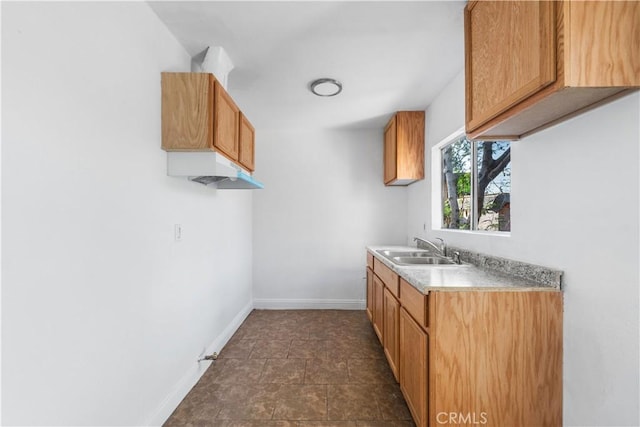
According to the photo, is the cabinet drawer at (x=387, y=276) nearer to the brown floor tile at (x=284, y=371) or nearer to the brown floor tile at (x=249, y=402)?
the brown floor tile at (x=284, y=371)

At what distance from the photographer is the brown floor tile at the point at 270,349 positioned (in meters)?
2.55

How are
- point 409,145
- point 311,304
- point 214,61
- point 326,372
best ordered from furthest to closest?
1. point 311,304
2. point 409,145
3. point 326,372
4. point 214,61

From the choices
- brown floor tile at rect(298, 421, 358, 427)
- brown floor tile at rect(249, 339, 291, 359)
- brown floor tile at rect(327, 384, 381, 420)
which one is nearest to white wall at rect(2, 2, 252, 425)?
brown floor tile at rect(249, 339, 291, 359)

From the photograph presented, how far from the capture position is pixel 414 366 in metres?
1.61

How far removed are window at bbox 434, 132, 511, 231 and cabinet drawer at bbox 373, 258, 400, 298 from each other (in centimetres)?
81

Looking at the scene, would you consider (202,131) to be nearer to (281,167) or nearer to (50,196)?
(50,196)

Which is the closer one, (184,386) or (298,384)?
(184,386)

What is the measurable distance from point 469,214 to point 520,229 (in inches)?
31.5

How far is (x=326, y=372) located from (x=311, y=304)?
1.58 m

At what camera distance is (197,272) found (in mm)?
2234

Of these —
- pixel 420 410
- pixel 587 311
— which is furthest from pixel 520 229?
pixel 420 410

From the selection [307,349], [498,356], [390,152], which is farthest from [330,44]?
[307,349]

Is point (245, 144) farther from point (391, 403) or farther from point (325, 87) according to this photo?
point (391, 403)

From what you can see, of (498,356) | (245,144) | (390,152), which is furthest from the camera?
(390,152)
